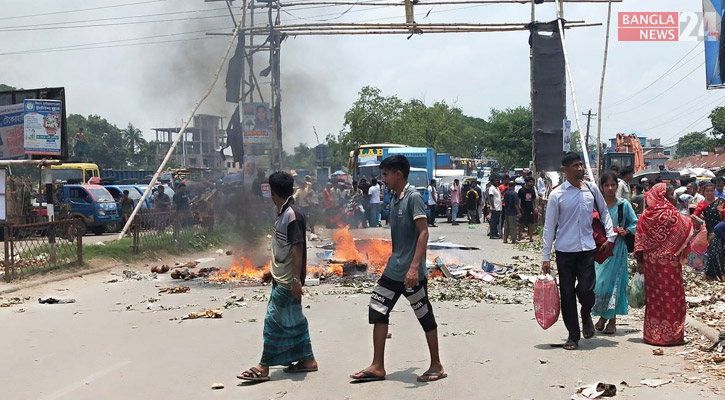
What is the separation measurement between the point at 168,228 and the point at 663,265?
→ 13.0m

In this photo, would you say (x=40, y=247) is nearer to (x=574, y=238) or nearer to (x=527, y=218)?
(x=574, y=238)

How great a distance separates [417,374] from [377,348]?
538mm

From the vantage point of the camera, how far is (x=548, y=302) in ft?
24.7

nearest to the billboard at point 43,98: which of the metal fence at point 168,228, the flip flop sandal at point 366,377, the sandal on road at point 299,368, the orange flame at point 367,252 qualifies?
the metal fence at point 168,228

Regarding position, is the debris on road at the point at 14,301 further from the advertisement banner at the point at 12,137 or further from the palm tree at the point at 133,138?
the palm tree at the point at 133,138

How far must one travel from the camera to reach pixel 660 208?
25.4ft

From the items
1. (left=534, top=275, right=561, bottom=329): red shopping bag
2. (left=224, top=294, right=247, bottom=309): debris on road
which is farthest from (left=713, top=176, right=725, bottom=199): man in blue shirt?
(left=224, top=294, right=247, bottom=309): debris on road

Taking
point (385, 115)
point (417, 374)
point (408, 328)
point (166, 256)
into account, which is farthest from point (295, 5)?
point (385, 115)

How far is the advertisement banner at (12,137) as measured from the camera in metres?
15.8

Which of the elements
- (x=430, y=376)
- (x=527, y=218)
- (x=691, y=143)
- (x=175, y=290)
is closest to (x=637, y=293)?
(x=430, y=376)

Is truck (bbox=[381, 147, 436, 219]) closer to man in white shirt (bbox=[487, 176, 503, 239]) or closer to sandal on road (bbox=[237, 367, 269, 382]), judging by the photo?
man in white shirt (bbox=[487, 176, 503, 239])

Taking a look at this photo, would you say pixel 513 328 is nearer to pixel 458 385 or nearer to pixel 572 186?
pixel 572 186

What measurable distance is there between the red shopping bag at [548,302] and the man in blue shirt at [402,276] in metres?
1.61

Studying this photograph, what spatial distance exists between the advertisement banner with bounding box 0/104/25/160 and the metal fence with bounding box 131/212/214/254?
285cm
